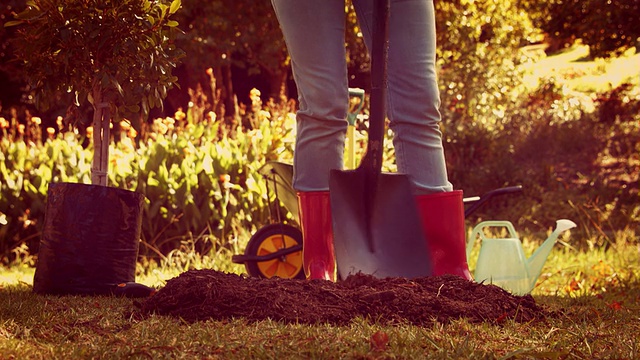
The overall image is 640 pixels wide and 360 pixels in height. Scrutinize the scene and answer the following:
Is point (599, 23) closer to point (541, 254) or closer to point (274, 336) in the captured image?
point (541, 254)

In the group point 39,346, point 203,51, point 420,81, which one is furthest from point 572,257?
point 203,51

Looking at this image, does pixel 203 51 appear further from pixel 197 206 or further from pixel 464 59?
pixel 197 206

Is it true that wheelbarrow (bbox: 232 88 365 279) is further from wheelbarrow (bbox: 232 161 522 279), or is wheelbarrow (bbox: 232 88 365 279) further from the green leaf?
the green leaf

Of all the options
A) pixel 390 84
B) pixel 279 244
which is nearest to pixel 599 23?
pixel 279 244

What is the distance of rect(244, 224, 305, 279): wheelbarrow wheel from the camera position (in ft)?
11.3

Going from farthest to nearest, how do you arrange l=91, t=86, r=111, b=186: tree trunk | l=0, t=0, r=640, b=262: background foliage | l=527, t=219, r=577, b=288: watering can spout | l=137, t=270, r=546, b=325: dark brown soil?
l=0, t=0, r=640, b=262: background foliage
l=527, t=219, r=577, b=288: watering can spout
l=91, t=86, r=111, b=186: tree trunk
l=137, t=270, r=546, b=325: dark brown soil

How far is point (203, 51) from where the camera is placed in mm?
9086

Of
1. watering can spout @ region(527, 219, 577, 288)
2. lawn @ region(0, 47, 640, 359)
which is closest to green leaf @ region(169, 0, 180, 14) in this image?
lawn @ region(0, 47, 640, 359)

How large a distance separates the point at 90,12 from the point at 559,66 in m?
19.5

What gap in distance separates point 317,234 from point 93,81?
3.08 ft

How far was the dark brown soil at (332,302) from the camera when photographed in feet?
7.35

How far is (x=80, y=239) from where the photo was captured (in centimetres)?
281

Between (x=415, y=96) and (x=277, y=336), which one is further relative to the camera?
(x=415, y=96)

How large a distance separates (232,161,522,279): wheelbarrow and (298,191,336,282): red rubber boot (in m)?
0.53
